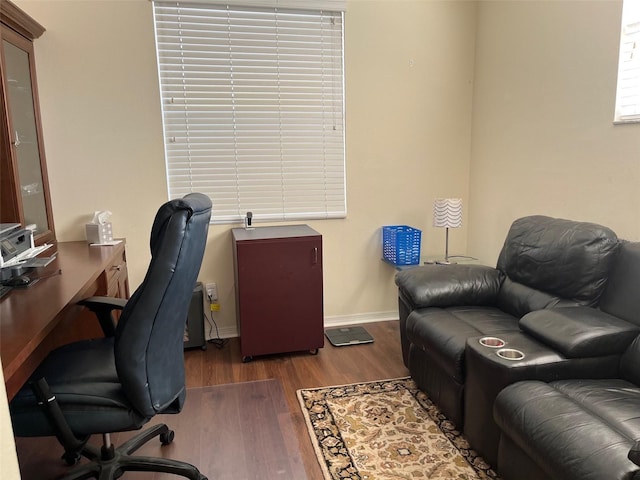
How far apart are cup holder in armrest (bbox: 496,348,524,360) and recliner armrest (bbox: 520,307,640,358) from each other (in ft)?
0.53

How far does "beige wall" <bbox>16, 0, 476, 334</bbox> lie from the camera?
2916 millimetres

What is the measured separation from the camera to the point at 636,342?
1823 mm

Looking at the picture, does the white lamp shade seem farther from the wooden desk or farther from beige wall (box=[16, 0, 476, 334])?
the wooden desk

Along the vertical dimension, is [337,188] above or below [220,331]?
above

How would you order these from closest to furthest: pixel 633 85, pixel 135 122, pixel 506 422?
pixel 506 422 → pixel 633 85 → pixel 135 122

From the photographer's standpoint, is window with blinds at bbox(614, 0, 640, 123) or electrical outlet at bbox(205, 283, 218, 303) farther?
electrical outlet at bbox(205, 283, 218, 303)

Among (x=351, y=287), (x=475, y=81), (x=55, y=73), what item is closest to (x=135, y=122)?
(x=55, y=73)

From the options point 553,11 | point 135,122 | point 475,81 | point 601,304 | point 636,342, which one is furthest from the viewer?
point 475,81

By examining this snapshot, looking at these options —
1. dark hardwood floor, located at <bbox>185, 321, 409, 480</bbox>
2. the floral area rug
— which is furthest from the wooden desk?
the floral area rug

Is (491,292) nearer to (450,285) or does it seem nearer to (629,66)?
(450,285)

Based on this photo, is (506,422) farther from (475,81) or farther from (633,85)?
(475,81)

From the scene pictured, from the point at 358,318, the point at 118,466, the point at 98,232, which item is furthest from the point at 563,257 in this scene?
the point at 98,232

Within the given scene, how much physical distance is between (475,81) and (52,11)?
10.1ft

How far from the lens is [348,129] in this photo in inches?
Answer: 135
